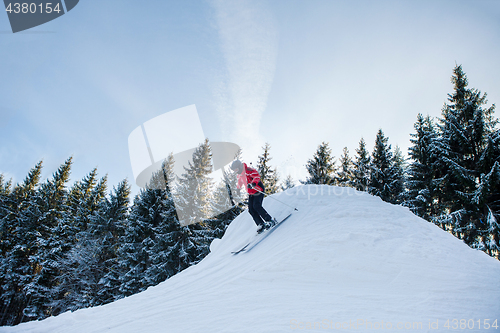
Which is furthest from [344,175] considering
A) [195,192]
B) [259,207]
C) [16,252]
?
[16,252]

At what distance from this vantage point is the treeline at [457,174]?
40.2ft

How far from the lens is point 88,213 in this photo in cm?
2458

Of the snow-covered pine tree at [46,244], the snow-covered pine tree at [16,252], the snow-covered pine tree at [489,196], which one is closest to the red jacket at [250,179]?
the snow-covered pine tree at [489,196]

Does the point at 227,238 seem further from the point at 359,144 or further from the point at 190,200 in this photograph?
the point at 359,144

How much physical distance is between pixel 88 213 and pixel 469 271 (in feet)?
99.9

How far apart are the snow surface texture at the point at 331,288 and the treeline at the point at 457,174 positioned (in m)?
11.3

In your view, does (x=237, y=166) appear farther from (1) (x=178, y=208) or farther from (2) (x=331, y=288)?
(1) (x=178, y=208)

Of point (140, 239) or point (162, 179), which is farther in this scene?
point (162, 179)

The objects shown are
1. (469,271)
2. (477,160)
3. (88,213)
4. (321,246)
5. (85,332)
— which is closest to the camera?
(85,332)

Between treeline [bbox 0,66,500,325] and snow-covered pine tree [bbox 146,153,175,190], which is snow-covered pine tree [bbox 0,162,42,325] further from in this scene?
snow-covered pine tree [bbox 146,153,175,190]

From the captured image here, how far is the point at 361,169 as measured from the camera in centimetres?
2159

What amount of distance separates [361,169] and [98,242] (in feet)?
87.3

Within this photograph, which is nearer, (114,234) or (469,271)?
(469,271)

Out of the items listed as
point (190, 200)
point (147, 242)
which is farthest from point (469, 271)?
point (147, 242)
